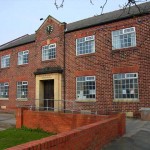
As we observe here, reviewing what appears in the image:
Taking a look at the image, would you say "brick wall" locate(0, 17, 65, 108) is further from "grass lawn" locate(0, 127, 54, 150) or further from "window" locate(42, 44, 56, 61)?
"grass lawn" locate(0, 127, 54, 150)

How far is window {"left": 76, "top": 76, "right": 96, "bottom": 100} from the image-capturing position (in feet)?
58.0

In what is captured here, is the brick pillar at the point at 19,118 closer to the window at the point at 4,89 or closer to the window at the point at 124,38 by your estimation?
the window at the point at 124,38

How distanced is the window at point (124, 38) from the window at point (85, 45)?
176cm

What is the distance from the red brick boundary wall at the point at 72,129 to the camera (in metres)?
5.50

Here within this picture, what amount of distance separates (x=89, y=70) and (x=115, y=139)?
28.9ft

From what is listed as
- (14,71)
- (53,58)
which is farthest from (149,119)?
(14,71)

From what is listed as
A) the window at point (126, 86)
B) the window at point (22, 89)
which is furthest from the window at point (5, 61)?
the window at point (126, 86)

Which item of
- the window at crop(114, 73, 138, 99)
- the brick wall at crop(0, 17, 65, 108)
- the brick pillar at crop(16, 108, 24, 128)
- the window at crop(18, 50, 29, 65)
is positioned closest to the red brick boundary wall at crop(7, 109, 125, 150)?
the brick pillar at crop(16, 108, 24, 128)

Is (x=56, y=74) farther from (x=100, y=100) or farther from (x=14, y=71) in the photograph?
(x=14, y=71)

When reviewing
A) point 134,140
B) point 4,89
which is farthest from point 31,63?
point 134,140

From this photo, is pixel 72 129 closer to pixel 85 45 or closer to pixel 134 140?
pixel 134 140

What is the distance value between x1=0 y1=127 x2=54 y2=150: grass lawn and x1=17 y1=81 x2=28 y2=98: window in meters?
7.40

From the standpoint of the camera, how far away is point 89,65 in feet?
58.9

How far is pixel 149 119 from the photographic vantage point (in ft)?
46.2
